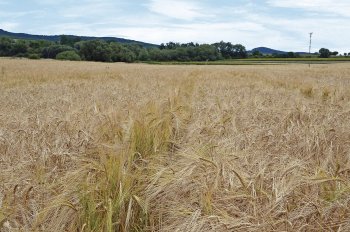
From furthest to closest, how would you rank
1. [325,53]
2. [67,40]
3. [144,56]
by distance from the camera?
[67,40], [325,53], [144,56]

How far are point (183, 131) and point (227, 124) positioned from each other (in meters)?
0.48

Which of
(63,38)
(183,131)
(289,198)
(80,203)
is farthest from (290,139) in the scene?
(63,38)

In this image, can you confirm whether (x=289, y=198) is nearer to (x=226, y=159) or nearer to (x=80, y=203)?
(x=226, y=159)

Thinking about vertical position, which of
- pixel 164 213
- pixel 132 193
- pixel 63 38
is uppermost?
pixel 63 38

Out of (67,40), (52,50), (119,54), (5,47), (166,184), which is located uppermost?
(67,40)

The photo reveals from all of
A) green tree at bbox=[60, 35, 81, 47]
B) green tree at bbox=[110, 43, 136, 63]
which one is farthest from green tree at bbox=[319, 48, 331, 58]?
green tree at bbox=[60, 35, 81, 47]

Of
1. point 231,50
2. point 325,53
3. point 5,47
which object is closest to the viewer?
point 5,47

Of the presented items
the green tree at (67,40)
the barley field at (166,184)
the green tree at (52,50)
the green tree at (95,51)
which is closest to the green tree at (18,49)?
the green tree at (52,50)

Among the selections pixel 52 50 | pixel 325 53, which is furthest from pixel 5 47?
pixel 325 53

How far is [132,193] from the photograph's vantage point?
1944 mm

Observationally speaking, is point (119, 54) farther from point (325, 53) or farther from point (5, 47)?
point (325, 53)

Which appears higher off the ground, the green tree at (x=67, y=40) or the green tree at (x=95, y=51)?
the green tree at (x=67, y=40)

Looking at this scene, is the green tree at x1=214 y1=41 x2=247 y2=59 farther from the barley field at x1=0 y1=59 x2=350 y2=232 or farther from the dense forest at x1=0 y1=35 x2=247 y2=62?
the barley field at x1=0 y1=59 x2=350 y2=232

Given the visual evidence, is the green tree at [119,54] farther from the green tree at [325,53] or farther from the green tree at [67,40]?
the green tree at [325,53]
